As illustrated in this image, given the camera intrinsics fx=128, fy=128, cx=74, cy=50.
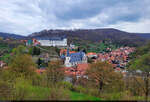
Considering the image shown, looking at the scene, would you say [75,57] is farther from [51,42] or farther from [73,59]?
[51,42]

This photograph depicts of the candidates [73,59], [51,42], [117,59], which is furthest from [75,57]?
[51,42]

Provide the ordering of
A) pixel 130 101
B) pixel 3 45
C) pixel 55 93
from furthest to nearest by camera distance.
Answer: pixel 3 45
pixel 130 101
pixel 55 93

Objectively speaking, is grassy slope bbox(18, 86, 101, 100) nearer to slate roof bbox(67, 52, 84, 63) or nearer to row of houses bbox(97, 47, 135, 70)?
row of houses bbox(97, 47, 135, 70)

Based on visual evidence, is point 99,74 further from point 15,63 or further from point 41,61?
point 41,61

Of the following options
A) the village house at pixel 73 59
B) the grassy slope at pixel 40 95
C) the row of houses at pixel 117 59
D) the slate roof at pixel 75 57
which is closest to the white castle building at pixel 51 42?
the row of houses at pixel 117 59

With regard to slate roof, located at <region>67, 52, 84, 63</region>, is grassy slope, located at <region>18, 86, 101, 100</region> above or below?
above

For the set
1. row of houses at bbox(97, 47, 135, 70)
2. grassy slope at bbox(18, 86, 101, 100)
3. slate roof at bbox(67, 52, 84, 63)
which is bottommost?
row of houses at bbox(97, 47, 135, 70)

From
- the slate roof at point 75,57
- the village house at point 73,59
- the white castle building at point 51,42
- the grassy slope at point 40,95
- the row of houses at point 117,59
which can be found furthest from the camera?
the white castle building at point 51,42

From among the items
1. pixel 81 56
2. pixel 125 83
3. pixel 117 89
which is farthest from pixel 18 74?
pixel 81 56

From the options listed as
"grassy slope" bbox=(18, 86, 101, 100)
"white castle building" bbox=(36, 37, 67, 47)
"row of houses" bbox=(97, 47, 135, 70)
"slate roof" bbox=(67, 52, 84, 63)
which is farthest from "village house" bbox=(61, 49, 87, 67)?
"white castle building" bbox=(36, 37, 67, 47)

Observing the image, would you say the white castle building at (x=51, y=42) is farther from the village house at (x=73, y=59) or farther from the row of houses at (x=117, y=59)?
the village house at (x=73, y=59)

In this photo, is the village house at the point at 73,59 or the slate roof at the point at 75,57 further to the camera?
the slate roof at the point at 75,57
